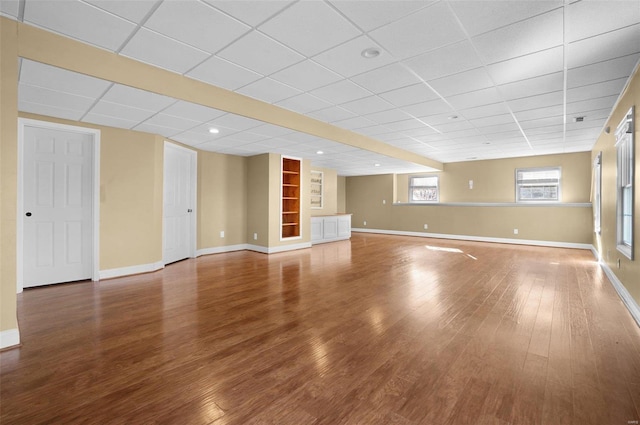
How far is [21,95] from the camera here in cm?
321

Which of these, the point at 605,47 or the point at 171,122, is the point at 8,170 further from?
the point at 605,47

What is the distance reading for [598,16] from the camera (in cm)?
216

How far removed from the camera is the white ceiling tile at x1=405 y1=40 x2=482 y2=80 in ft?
8.68

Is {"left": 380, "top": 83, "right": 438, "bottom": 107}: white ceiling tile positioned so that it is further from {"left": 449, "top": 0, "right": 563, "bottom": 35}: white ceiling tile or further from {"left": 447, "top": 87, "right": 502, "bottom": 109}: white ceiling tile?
{"left": 449, "top": 0, "right": 563, "bottom": 35}: white ceiling tile

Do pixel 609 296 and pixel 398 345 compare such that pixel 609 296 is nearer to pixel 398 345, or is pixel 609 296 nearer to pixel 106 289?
pixel 398 345

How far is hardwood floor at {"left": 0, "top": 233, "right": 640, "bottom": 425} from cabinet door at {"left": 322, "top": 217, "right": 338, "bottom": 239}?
444 centimetres

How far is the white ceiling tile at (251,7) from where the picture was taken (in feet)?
6.71

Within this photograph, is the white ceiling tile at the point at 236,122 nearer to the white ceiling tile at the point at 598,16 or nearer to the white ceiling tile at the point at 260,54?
the white ceiling tile at the point at 260,54

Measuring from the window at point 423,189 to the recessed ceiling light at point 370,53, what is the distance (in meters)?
8.02

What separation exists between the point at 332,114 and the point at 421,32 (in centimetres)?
219

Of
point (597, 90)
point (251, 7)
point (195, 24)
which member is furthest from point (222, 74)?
point (597, 90)

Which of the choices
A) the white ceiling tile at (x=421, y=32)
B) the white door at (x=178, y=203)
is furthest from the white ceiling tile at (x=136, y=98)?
the white ceiling tile at (x=421, y=32)

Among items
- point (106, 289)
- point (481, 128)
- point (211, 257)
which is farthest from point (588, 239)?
point (106, 289)

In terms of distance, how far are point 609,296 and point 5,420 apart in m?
5.51
